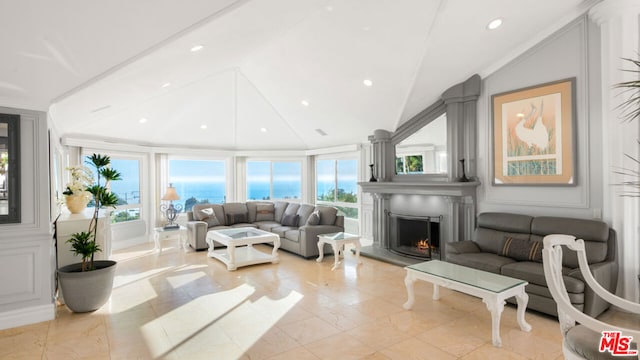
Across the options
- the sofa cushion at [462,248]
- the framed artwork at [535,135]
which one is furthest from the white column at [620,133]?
the sofa cushion at [462,248]

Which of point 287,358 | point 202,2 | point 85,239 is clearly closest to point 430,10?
point 202,2

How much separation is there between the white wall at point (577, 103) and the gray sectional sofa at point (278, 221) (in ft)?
9.56

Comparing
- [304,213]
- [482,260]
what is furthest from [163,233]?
[482,260]

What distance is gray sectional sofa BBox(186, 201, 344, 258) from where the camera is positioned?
605cm

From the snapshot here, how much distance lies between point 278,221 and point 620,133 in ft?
19.5

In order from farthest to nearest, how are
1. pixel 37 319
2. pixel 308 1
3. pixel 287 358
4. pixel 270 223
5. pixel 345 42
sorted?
pixel 270 223, pixel 345 42, pixel 308 1, pixel 37 319, pixel 287 358

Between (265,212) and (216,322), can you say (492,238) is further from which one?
(265,212)

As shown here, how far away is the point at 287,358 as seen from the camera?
2.67 m

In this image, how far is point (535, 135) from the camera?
14.4ft

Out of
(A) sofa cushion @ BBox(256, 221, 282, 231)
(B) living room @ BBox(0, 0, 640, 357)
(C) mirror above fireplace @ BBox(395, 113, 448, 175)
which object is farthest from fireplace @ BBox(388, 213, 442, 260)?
(A) sofa cushion @ BBox(256, 221, 282, 231)

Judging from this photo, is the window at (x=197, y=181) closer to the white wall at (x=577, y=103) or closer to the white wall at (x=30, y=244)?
the white wall at (x=30, y=244)

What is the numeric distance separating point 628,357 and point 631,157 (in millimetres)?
2697

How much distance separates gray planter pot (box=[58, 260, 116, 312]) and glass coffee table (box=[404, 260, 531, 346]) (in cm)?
329

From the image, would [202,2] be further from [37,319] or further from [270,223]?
[270,223]
